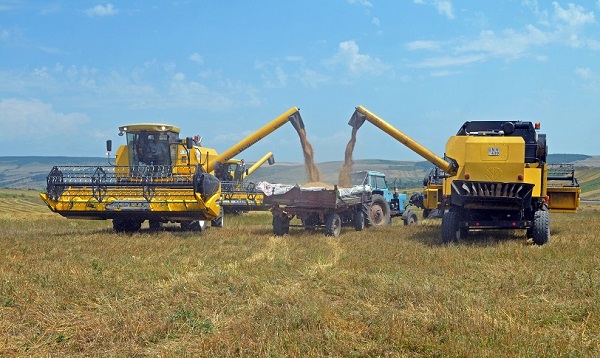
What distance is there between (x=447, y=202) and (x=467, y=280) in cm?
699

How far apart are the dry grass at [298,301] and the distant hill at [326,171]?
8057 mm

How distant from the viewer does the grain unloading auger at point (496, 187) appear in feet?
44.9

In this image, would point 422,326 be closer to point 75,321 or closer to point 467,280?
point 467,280

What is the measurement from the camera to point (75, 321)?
21.3ft

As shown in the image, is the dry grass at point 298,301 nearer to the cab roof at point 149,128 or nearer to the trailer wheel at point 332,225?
the trailer wheel at point 332,225

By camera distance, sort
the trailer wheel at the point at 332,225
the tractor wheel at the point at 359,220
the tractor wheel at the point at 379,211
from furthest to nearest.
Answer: the tractor wheel at the point at 379,211 < the tractor wheel at the point at 359,220 < the trailer wheel at the point at 332,225

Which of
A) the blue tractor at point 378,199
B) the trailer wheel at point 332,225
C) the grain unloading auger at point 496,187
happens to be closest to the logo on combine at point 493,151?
the grain unloading auger at point 496,187

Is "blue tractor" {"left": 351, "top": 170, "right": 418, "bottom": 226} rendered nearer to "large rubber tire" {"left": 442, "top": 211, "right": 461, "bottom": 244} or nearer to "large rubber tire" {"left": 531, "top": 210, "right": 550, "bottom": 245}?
"large rubber tire" {"left": 442, "top": 211, "right": 461, "bottom": 244}

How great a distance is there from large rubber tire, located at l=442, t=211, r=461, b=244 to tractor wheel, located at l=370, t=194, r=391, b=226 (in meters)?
7.03

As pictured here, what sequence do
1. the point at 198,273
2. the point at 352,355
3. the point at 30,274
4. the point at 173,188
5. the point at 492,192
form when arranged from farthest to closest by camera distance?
the point at 173,188
the point at 492,192
the point at 198,273
the point at 30,274
the point at 352,355

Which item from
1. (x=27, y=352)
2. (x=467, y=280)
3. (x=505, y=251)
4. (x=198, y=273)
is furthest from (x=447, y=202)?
(x=27, y=352)

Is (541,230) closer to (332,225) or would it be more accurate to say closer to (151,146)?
(332,225)

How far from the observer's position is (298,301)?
725 centimetres

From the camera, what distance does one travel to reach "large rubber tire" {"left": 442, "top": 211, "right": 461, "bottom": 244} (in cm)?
1427
